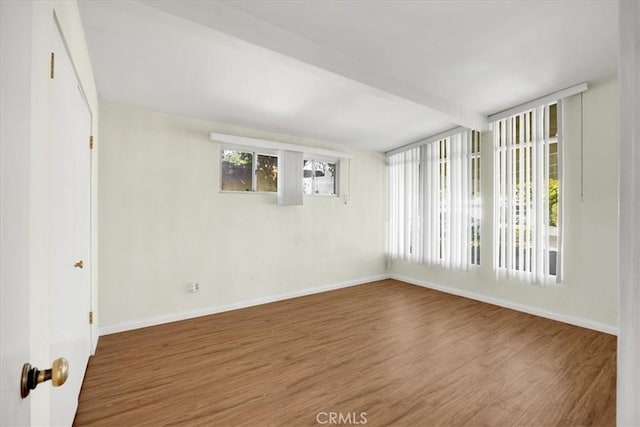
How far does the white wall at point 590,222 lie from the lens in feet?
10.7

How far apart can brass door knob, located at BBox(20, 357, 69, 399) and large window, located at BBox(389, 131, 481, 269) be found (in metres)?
4.79

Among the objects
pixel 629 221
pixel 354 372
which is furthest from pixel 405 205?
pixel 629 221

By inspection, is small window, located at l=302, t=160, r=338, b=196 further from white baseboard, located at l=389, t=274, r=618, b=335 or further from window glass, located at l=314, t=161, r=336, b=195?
white baseboard, located at l=389, t=274, r=618, b=335

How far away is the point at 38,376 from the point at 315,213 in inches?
169

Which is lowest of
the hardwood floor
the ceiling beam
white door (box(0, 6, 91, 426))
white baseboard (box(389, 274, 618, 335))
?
the hardwood floor

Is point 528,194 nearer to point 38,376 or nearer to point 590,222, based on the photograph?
point 590,222

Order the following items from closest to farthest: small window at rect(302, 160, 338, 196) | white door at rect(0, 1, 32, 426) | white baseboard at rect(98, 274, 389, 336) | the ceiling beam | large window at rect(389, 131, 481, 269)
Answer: white door at rect(0, 1, 32, 426) < the ceiling beam < white baseboard at rect(98, 274, 389, 336) < large window at rect(389, 131, 481, 269) < small window at rect(302, 160, 338, 196)

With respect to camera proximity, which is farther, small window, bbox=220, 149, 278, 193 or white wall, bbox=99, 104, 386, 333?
small window, bbox=220, 149, 278, 193

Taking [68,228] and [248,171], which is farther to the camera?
[248,171]

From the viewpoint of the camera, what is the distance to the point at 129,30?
6.86ft

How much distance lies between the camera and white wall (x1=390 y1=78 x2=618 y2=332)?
3.25 m

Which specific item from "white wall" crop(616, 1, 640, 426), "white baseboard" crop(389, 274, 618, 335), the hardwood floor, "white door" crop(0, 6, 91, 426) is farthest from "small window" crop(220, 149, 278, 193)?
"white wall" crop(616, 1, 640, 426)

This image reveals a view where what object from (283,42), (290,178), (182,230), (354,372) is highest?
(283,42)

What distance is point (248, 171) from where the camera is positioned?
13.8 feet
